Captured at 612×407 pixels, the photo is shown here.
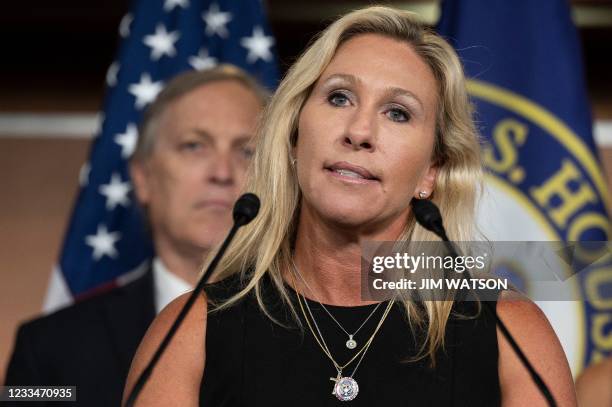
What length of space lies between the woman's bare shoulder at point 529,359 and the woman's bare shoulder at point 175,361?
0.52 metres

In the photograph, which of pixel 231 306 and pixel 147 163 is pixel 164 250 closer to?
pixel 147 163

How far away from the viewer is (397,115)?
1.88m

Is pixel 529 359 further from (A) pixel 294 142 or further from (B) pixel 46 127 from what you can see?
(B) pixel 46 127

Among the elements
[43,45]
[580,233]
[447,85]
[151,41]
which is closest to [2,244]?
[43,45]

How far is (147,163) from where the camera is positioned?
3252 mm

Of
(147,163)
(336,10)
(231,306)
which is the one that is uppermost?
(336,10)

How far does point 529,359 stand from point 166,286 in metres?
1.51

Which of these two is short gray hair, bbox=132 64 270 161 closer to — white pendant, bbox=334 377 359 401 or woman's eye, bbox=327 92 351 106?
woman's eye, bbox=327 92 351 106

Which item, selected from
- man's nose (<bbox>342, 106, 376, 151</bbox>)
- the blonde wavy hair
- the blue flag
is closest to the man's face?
the blue flag

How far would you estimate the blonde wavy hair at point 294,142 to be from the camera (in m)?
1.95

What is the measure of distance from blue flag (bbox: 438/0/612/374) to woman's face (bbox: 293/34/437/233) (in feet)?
3.65

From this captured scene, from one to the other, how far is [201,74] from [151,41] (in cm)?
27

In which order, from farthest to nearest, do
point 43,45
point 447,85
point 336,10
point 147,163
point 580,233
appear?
point 43,45, point 336,10, point 147,163, point 580,233, point 447,85

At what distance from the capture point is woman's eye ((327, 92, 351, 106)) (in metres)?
1.88
